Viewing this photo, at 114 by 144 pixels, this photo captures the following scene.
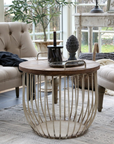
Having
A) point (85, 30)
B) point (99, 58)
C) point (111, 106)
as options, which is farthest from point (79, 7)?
point (111, 106)

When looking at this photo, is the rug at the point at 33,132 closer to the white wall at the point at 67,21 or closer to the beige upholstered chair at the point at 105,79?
the beige upholstered chair at the point at 105,79

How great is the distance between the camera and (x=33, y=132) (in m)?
1.98

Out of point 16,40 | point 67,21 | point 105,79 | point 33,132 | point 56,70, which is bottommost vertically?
point 33,132

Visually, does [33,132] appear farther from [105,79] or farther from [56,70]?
[105,79]

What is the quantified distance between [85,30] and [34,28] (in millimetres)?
981

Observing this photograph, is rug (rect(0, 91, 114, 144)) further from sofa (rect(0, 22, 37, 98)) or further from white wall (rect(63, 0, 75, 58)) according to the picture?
white wall (rect(63, 0, 75, 58))

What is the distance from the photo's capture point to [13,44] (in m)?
3.07

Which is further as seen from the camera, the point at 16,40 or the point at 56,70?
the point at 16,40

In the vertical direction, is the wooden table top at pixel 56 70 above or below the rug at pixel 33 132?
above

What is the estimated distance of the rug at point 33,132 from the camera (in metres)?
1.82

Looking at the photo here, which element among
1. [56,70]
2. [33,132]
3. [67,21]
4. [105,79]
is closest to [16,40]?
[105,79]

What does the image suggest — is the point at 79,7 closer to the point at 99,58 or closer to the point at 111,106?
the point at 99,58

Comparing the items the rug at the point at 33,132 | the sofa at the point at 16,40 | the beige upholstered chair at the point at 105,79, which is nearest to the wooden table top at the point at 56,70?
the beige upholstered chair at the point at 105,79

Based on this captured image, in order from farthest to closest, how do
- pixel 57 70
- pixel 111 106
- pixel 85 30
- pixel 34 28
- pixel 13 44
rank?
pixel 85 30, pixel 34 28, pixel 13 44, pixel 111 106, pixel 57 70
